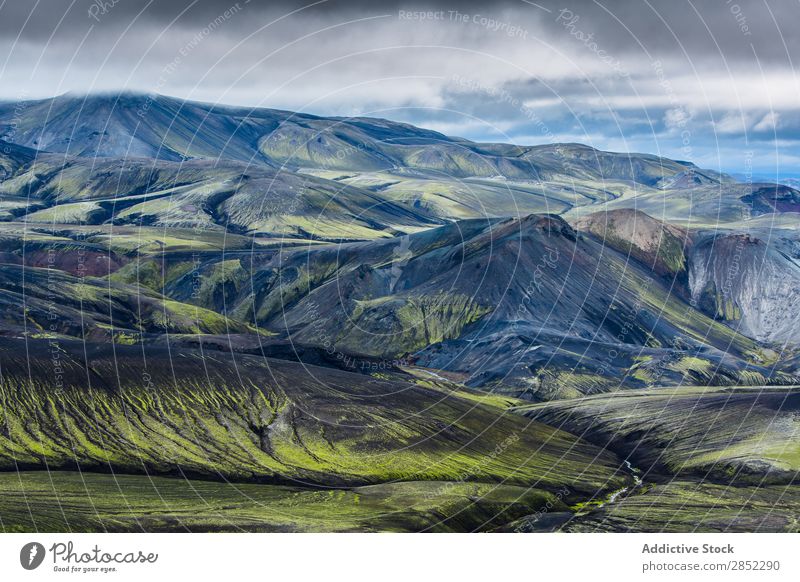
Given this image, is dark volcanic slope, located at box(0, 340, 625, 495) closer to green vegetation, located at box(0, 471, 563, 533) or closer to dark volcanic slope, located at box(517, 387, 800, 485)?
green vegetation, located at box(0, 471, 563, 533)

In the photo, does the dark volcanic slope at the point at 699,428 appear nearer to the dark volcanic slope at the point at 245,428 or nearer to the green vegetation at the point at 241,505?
the dark volcanic slope at the point at 245,428

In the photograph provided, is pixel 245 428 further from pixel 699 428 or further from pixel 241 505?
pixel 699 428

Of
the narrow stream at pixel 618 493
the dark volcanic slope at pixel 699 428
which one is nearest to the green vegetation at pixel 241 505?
the narrow stream at pixel 618 493

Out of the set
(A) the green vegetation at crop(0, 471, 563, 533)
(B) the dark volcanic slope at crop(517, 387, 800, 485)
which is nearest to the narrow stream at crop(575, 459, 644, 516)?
(B) the dark volcanic slope at crop(517, 387, 800, 485)

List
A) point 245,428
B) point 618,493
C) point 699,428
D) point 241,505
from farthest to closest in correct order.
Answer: point 699,428
point 245,428
point 618,493
point 241,505

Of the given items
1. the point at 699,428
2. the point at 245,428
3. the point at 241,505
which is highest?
the point at 699,428

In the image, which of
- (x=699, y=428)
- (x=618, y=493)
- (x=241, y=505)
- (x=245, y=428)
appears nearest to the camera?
(x=241, y=505)

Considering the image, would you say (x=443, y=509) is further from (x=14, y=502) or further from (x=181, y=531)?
(x=14, y=502)

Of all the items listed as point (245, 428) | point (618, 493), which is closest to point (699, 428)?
point (618, 493)
